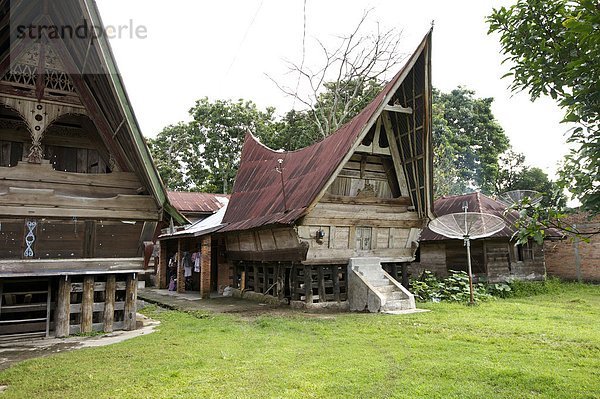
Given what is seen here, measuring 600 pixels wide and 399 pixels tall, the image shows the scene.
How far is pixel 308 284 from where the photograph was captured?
1352 centimetres

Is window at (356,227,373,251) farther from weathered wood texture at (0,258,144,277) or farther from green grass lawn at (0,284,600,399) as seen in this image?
weathered wood texture at (0,258,144,277)

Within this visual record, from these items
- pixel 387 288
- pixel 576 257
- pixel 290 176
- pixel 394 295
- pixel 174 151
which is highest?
pixel 174 151

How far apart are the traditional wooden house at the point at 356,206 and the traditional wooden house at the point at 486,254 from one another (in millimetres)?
5899

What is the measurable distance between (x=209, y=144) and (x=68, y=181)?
2891 cm

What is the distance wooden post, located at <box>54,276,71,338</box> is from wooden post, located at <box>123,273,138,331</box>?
1192 mm

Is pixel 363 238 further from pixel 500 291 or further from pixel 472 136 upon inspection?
pixel 472 136

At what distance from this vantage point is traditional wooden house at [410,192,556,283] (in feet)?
63.4

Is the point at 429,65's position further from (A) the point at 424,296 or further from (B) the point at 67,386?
(B) the point at 67,386

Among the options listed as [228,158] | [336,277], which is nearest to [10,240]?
[336,277]

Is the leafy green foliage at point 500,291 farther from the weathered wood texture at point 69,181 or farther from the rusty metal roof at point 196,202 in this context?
the rusty metal roof at point 196,202

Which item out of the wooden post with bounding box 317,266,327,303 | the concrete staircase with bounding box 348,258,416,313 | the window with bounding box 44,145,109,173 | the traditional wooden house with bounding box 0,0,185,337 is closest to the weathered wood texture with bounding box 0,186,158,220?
the traditional wooden house with bounding box 0,0,185,337

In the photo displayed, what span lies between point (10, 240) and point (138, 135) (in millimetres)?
3430

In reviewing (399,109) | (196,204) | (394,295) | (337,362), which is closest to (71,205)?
(337,362)

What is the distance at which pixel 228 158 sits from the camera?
1507 inches
